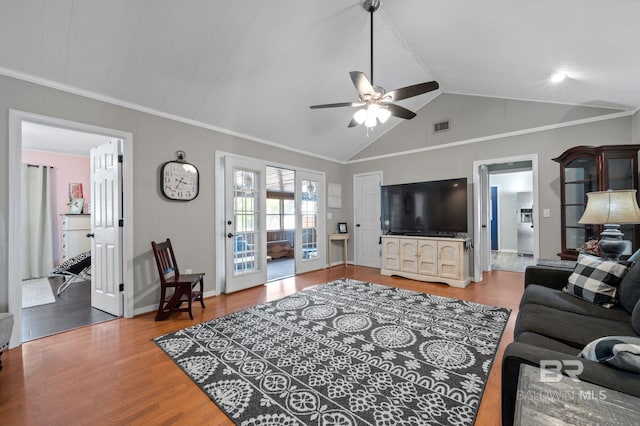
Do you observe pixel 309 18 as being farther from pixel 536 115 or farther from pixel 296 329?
pixel 536 115

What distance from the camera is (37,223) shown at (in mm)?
4828

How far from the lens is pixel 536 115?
387 cm

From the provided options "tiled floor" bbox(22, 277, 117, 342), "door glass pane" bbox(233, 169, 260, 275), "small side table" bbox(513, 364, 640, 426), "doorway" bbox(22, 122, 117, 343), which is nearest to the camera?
"small side table" bbox(513, 364, 640, 426)

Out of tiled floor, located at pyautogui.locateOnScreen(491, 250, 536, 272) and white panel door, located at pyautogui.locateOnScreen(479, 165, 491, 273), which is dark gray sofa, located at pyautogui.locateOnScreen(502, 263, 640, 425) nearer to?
white panel door, located at pyautogui.locateOnScreen(479, 165, 491, 273)

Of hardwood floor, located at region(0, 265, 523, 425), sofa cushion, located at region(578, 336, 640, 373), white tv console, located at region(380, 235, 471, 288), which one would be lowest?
hardwood floor, located at region(0, 265, 523, 425)

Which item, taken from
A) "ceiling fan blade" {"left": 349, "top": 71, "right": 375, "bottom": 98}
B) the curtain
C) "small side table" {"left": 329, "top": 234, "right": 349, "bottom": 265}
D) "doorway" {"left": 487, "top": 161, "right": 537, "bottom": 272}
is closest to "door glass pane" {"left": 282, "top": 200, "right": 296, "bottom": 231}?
"small side table" {"left": 329, "top": 234, "right": 349, "bottom": 265}

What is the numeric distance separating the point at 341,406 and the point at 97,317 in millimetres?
3030

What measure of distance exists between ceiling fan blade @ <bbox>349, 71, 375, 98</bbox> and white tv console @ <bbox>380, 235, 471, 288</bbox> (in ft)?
9.44

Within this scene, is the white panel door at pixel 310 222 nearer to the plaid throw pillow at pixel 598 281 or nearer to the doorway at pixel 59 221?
the doorway at pixel 59 221

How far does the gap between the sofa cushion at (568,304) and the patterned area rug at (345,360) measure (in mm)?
548

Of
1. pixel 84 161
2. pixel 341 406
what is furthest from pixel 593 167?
pixel 84 161

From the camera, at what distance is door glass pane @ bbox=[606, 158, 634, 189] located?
2992 millimetres

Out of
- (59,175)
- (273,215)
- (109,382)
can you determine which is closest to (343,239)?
(273,215)

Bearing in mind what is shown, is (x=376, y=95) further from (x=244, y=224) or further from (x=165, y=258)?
(x=165, y=258)
